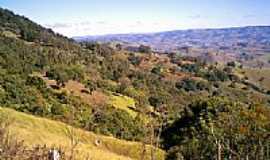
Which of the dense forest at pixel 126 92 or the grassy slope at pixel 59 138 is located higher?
the grassy slope at pixel 59 138

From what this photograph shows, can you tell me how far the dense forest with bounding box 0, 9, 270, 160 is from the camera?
1164 inches

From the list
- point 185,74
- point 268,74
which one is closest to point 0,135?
point 185,74

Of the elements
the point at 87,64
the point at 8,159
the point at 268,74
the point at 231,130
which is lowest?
the point at 268,74

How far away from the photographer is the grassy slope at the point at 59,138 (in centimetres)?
2239

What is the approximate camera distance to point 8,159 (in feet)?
17.8

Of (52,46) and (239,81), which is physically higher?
(52,46)

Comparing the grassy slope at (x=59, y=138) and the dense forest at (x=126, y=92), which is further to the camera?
the dense forest at (x=126, y=92)

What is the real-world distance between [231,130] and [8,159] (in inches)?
798

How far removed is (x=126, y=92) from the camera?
292ft

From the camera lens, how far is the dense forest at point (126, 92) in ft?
97.0

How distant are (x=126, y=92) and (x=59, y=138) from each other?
6519 centimetres

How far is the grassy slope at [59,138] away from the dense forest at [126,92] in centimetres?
133

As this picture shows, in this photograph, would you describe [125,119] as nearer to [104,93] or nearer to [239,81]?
[104,93]

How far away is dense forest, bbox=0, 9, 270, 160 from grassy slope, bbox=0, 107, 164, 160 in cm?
133
